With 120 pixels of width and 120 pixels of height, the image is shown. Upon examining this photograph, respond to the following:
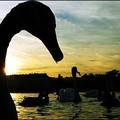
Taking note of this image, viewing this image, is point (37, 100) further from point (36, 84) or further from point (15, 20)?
point (36, 84)

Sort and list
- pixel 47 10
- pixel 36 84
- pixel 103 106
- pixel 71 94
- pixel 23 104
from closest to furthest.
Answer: pixel 47 10 < pixel 103 106 < pixel 23 104 < pixel 71 94 < pixel 36 84

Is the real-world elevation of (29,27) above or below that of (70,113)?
above

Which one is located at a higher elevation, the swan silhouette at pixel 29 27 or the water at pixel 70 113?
the swan silhouette at pixel 29 27

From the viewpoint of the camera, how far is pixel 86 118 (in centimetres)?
1444

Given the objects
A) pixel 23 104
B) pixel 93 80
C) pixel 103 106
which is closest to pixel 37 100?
pixel 23 104

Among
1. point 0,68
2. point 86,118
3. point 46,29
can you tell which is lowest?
point 86,118

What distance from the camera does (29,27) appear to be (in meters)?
4.02

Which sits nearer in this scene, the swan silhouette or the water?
the swan silhouette

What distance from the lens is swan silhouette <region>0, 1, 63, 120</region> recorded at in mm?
3891

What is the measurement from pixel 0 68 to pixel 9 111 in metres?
0.48

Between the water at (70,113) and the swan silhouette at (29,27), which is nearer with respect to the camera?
the swan silhouette at (29,27)

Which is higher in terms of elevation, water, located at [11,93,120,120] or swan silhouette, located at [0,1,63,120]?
swan silhouette, located at [0,1,63,120]

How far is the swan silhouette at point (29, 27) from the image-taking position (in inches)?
153

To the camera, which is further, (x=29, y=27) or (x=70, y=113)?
(x=70, y=113)
